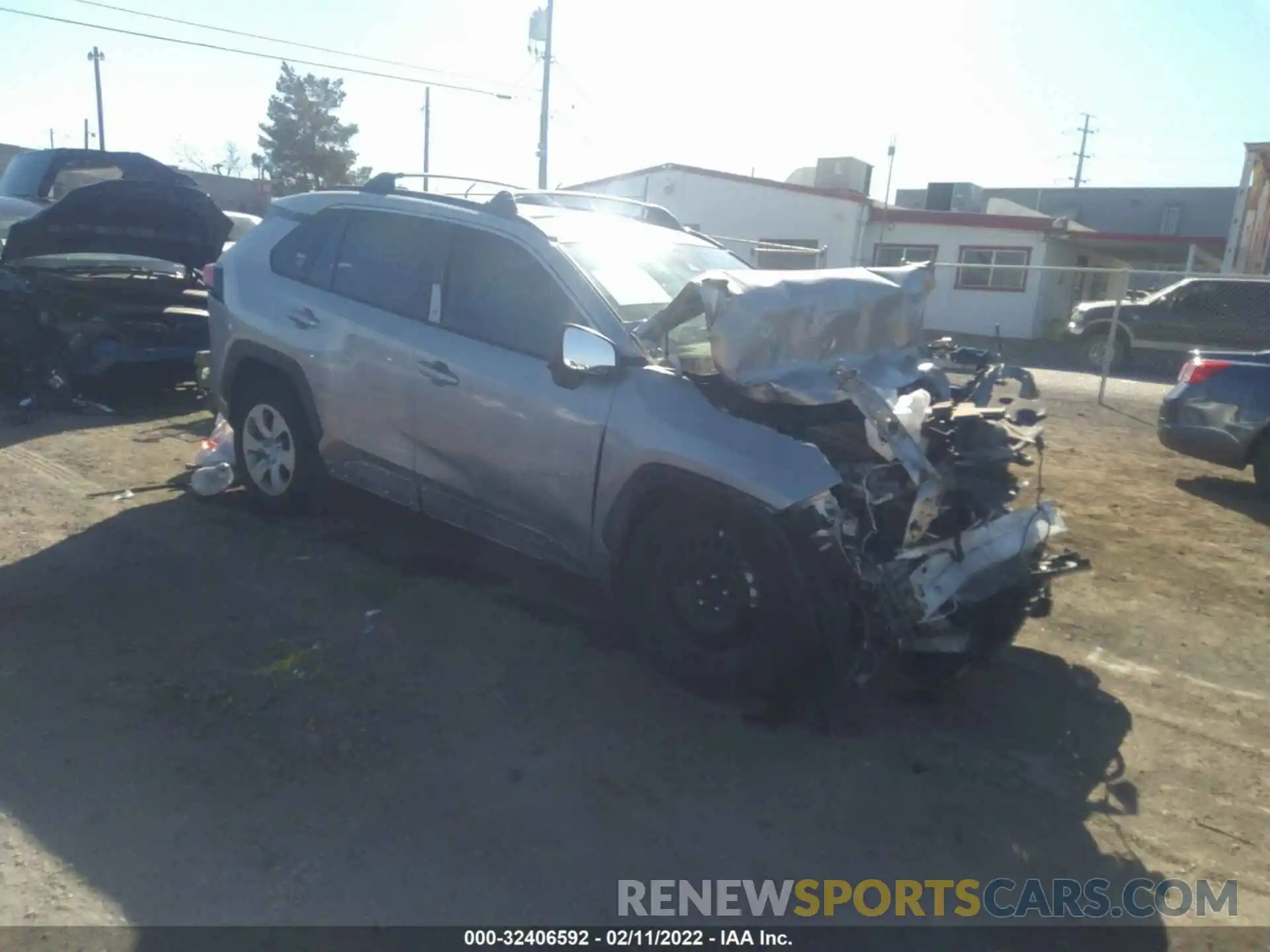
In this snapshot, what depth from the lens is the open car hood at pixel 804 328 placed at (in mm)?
4098

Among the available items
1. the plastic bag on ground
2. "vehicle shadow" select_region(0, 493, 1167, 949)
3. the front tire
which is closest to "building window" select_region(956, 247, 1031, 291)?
the front tire

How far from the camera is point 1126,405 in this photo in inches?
532

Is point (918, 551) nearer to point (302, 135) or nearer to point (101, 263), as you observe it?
point (101, 263)

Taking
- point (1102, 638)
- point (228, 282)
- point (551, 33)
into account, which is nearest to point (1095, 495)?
point (1102, 638)

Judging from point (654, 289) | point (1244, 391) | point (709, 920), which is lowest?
point (709, 920)

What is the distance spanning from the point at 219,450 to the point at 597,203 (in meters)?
3.00

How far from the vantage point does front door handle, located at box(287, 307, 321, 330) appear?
18.5 ft

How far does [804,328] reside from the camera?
4.43 metres

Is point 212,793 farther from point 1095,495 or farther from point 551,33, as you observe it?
point 551,33

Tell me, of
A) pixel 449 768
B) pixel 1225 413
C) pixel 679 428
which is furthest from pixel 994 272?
pixel 449 768

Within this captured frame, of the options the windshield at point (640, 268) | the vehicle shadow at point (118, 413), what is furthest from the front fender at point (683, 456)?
the vehicle shadow at point (118, 413)

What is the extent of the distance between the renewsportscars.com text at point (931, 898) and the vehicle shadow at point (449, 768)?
1.8 inches

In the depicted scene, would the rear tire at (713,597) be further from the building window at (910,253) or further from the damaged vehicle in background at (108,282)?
the building window at (910,253)

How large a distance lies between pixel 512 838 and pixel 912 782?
1.51m
